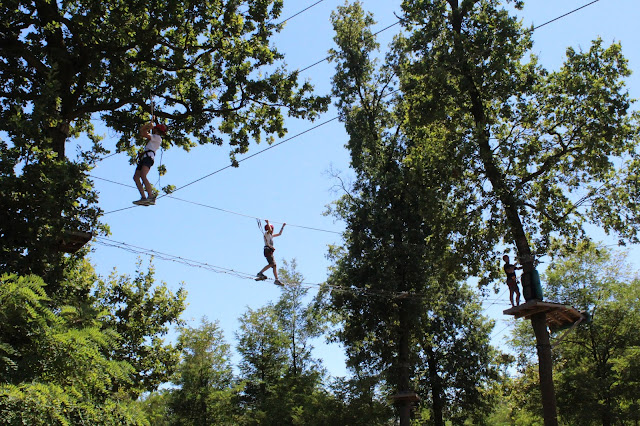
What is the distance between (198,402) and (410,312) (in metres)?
13.5

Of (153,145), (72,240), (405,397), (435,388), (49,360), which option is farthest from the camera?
(435,388)

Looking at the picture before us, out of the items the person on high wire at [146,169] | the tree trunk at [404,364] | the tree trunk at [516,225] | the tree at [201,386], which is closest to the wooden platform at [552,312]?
the tree trunk at [516,225]

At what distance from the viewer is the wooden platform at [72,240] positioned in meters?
12.8

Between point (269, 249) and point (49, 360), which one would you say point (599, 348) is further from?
point (49, 360)

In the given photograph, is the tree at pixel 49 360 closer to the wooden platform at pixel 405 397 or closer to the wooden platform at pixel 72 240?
the wooden platform at pixel 72 240

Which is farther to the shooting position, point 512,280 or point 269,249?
point 512,280

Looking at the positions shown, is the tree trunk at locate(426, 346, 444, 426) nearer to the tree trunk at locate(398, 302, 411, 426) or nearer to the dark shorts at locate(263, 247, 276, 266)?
the tree trunk at locate(398, 302, 411, 426)

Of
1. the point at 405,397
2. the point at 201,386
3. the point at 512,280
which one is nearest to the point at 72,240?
the point at 512,280

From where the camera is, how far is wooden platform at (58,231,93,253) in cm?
1280

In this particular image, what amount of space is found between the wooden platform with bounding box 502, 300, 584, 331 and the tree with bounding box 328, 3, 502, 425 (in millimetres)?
7090

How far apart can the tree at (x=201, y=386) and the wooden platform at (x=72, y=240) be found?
57.4 ft

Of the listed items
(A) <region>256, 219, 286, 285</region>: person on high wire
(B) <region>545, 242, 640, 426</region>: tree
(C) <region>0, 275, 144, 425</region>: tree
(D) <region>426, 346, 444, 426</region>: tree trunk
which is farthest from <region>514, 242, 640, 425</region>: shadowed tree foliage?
(C) <region>0, 275, 144, 425</region>: tree

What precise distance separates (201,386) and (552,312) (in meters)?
Answer: 21.8

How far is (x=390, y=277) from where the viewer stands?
25047 mm
